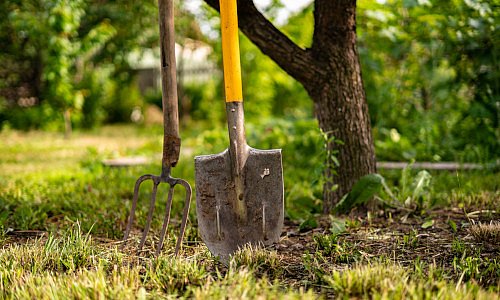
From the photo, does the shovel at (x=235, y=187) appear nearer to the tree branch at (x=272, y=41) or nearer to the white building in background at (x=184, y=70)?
the tree branch at (x=272, y=41)

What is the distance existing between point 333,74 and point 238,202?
1.06 meters

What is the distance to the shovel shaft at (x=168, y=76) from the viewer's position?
2.50m

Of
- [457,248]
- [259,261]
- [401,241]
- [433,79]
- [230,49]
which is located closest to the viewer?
[259,261]

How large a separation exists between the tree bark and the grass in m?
0.26

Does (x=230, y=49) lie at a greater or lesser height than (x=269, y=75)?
lesser

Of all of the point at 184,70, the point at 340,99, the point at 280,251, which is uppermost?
the point at 184,70

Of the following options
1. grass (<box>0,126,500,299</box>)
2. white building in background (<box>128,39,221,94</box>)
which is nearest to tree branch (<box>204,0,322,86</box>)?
grass (<box>0,126,500,299</box>)

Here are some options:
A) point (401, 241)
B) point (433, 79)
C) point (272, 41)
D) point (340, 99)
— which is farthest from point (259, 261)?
point (433, 79)

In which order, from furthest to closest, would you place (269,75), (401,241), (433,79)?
(269,75) < (433,79) < (401,241)

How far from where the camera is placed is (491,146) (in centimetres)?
442

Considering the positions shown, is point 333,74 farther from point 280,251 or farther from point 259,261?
point 259,261

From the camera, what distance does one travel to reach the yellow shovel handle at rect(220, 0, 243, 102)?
8.21 feet

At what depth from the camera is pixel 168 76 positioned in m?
2.52

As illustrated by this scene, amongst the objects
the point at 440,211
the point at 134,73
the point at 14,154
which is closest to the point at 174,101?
the point at 440,211
